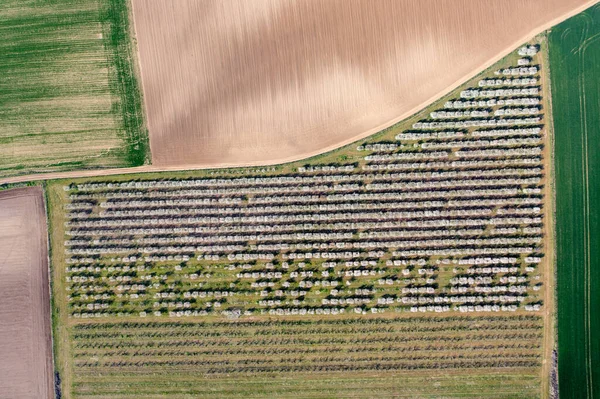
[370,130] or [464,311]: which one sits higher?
[370,130]

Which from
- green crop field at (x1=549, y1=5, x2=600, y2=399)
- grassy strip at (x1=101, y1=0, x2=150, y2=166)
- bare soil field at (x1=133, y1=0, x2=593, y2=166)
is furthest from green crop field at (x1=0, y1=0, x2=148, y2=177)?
green crop field at (x1=549, y1=5, x2=600, y2=399)

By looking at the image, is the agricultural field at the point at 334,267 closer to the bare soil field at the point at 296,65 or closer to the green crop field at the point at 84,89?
the bare soil field at the point at 296,65

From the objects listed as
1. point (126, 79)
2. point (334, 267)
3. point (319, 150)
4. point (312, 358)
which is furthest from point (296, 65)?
point (312, 358)

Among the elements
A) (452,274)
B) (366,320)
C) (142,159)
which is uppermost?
(142,159)

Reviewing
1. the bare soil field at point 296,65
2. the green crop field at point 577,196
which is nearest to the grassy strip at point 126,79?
the bare soil field at point 296,65

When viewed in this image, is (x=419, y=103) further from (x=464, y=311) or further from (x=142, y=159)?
(x=142, y=159)

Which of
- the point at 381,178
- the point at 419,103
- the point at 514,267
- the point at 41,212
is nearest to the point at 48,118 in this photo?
the point at 41,212

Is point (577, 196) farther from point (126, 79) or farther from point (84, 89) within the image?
point (84, 89)
